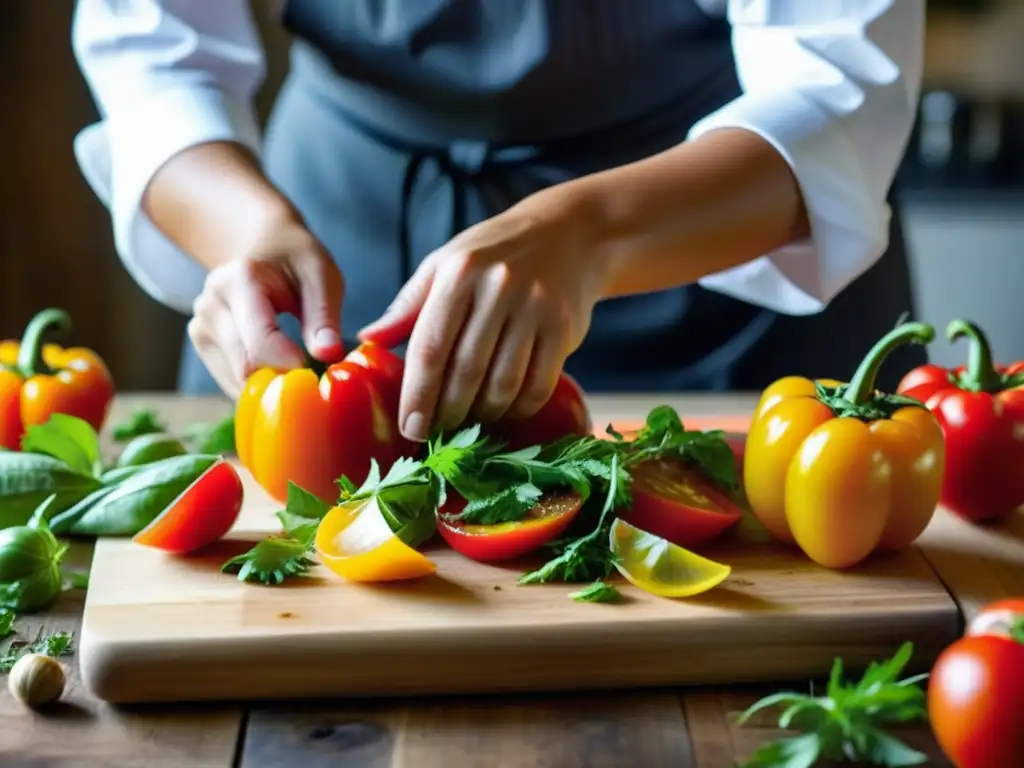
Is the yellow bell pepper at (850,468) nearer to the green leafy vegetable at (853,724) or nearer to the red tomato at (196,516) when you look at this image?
the green leafy vegetable at (853,724)

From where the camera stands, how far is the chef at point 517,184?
1049mm

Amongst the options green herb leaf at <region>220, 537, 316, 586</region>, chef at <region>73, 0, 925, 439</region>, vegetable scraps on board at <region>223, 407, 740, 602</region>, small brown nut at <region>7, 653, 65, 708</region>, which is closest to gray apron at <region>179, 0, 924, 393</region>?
chef at <region>73, 0, 925, 439</region>

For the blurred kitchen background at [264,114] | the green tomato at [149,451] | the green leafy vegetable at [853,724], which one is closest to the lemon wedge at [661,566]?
the green leafy vegetable at [853,724]

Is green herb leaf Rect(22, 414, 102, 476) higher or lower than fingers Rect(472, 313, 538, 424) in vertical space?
lower

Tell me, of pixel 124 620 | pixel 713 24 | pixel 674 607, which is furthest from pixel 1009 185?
pixel 124 620

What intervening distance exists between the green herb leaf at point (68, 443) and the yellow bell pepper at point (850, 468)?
0.57m

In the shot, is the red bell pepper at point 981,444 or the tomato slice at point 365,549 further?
the red bell pepper at point 981,444

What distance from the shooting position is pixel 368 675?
833 millimetres

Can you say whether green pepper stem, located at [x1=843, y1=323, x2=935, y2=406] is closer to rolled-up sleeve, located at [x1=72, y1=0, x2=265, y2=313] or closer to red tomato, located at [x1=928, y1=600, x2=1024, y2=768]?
red tomato, located at [x1=928, y1=600, x2=1024, y2=768]

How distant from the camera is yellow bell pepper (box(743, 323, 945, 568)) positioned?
2.99 ft

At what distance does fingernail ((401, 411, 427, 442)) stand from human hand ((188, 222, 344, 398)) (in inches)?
4.8

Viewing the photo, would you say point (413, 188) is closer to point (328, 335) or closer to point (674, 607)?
point (328, 335)

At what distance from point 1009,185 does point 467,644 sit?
7.40 ft

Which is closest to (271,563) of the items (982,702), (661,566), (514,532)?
(514,532)
